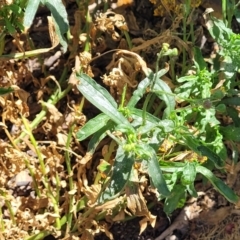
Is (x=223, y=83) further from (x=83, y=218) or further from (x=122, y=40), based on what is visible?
(x=83, y=218)

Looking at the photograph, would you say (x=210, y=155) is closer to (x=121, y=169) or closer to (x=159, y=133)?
(x=159, y=133)

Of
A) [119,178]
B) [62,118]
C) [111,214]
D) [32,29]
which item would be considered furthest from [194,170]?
[32,29]

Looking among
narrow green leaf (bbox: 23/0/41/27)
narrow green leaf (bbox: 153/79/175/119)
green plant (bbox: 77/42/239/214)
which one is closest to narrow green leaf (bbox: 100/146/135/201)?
green plant (bbox: 77/42/239/214)

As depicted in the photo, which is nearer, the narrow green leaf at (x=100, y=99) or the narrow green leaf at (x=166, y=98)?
the narrow green leaf at (x=100, y=99)

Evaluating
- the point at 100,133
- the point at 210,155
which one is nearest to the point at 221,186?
the point at 210,155

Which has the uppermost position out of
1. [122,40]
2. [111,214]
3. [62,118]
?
[122,40]

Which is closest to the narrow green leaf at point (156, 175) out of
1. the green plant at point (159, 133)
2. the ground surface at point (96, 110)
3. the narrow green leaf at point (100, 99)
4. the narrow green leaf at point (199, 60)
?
the green plant at point (159, 133)

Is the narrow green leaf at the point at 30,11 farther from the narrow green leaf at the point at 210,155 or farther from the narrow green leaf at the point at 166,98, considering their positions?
the narrow green leaf at the point at 210,155
